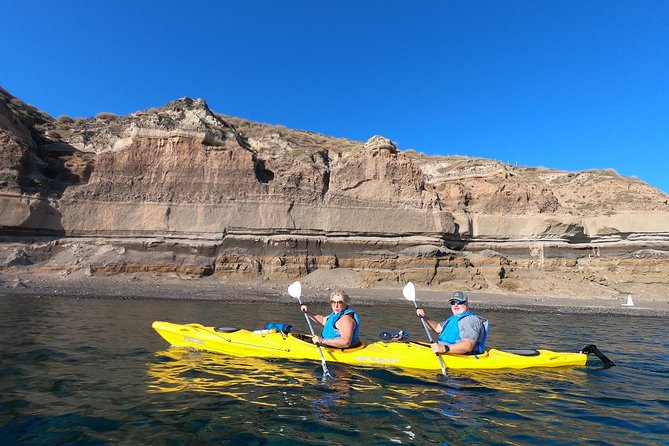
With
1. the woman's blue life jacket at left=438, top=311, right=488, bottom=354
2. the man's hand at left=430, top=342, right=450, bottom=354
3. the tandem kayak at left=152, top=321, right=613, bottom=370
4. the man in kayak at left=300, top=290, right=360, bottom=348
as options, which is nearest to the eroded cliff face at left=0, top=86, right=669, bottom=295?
the tandem kayak at left=152, top=321, right=613, bottom=370

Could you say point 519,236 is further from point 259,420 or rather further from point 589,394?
point 259,420

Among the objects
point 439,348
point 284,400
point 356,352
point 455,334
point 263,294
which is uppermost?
point 455,334

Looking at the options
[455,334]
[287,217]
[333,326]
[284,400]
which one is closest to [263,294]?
[287,217]

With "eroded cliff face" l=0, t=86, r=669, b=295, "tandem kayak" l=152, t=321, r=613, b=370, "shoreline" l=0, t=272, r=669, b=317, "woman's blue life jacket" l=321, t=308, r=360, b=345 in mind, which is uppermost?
"eroded cliff face" l=0, t=86, r=669, b=295

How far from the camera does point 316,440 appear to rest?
351 centimetres

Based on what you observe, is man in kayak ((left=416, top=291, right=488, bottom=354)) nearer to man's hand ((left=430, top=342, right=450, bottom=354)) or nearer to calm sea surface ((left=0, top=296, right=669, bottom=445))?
man's hand ((left=430, top=342, right=450, bottom=354))

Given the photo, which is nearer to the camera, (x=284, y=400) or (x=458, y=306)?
(x=284, y=400)

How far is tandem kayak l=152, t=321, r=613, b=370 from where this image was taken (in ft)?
20.4

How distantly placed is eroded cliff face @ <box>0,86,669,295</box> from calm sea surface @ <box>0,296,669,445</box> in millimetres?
14597

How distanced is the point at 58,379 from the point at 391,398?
13.6 feet

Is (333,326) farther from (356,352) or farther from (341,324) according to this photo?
(356,352)

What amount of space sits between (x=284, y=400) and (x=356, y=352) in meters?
1.94

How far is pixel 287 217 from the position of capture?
78.5ft

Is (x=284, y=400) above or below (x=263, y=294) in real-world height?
above
